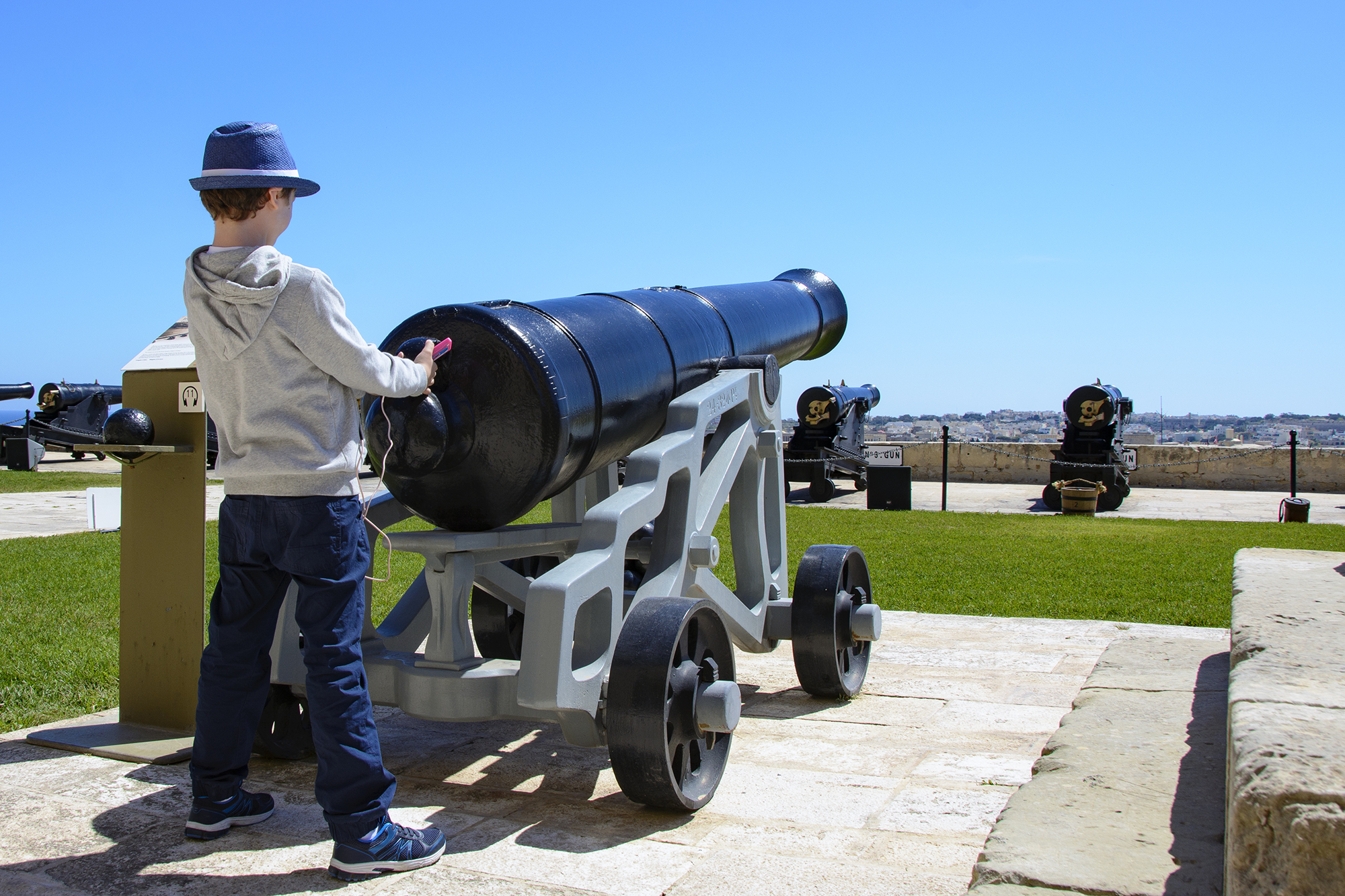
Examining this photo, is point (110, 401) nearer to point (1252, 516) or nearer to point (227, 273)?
point (1252, 516)

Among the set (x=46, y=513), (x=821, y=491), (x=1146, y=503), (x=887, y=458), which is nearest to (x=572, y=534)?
(x=46, y=513)

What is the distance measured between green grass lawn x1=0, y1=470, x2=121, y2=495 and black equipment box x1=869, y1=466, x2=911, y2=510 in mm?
12450

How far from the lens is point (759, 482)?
4.95 meters

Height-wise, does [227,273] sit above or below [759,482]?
above

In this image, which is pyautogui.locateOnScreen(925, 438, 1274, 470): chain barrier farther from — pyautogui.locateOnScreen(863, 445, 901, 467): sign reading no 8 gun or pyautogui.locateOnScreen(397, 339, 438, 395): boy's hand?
pyautogui.locateOnScreen(397, 339, 438, 395): boy's hand

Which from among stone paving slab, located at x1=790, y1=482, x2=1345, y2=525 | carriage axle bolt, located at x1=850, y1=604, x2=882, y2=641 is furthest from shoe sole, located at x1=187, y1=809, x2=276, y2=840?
stone paving slab, located at x1=790, y1=482, x2=1345, y2=525

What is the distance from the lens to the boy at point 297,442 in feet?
9.40

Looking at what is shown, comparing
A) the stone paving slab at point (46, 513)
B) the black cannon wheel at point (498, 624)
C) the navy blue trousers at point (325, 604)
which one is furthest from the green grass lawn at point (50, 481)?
the navy blue trousers at point (325, 604)

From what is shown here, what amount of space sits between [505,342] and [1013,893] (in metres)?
2.10

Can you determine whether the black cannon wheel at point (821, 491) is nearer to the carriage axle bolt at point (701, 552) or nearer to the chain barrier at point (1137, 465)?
the chain barrier at point (1137, 465)

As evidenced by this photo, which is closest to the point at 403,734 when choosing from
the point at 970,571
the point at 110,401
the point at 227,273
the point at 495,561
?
the point at 495,561

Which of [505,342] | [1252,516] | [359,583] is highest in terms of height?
[505,342]

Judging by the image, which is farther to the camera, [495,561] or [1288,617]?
[495,561]

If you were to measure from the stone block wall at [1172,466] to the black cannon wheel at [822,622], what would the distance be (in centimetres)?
1985
